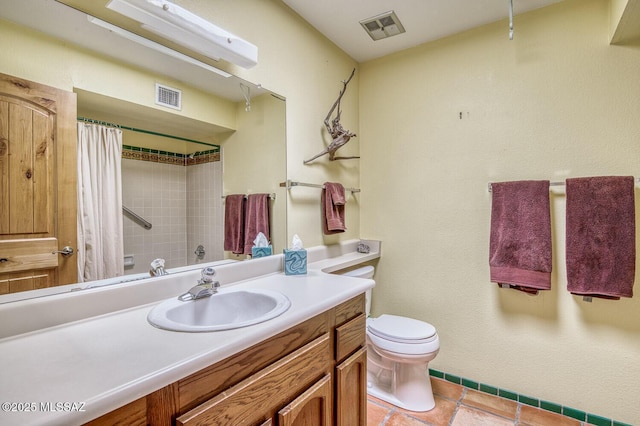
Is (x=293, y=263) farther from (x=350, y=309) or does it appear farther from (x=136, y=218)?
(x=136, y=218)

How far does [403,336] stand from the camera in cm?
170

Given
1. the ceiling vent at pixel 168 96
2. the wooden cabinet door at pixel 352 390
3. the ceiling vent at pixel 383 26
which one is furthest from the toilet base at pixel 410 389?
the ceiling vent at pixel 383 26

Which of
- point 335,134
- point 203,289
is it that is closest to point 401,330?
point 203,289

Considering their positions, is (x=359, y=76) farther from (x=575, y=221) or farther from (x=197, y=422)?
(x=197, y=422)

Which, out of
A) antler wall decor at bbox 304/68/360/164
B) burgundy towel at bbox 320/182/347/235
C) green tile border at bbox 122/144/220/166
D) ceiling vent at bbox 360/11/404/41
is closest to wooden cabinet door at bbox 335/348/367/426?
burgundy towel at bbox 320/182/347/235

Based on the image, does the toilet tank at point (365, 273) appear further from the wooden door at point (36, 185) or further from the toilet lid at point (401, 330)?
the wooden door at point (36, 185)

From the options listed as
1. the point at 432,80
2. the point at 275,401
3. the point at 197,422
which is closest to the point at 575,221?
the point at 432,80

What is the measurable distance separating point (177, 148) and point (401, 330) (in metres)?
1.52

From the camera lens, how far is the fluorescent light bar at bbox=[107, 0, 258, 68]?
1.09 meters

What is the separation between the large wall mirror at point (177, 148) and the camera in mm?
1042

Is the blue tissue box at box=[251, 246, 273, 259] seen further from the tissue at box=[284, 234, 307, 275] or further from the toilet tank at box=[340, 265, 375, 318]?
the toilet tank at box=[340, 265, 375, 318]

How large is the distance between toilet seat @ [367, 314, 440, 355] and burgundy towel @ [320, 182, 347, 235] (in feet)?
2.07

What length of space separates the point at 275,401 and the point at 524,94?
202 centimetres

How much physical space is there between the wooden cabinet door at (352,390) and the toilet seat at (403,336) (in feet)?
1.33
